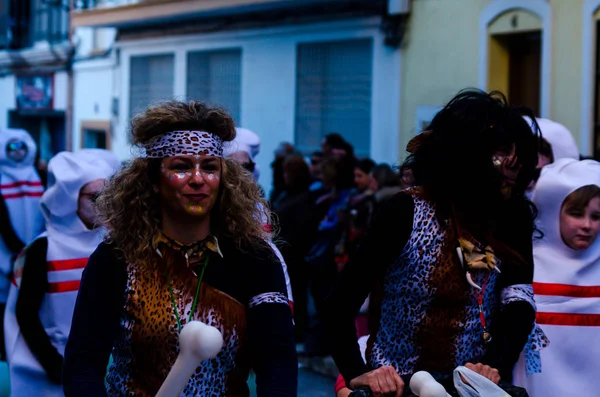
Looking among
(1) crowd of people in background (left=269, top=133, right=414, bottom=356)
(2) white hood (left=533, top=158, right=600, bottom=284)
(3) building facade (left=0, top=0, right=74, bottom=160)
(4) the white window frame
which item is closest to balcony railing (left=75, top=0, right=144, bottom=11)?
(3) building facade (left=0, top=0, right=74, bottom=160)

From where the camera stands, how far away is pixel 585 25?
10.5m

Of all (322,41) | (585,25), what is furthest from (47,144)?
(585,25)

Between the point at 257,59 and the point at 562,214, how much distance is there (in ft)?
39.9

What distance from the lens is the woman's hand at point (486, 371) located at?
11.7 ft

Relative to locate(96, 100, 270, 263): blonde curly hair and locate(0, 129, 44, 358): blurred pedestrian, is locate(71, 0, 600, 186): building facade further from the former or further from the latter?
locate(96, 100, 270, 263): blonde curly hair

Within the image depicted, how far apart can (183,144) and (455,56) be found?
31.3 ft

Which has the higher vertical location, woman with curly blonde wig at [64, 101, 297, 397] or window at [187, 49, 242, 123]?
window at [187, 49, 242, 123]

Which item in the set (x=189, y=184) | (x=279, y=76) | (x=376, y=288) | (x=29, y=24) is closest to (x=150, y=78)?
(x=279, y=76)

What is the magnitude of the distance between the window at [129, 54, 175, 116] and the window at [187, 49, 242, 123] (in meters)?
0.69

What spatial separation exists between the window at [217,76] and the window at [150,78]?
0.69 meters

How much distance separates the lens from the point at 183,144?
130 inches

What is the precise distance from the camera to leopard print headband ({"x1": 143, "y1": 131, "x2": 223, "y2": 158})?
3.31m

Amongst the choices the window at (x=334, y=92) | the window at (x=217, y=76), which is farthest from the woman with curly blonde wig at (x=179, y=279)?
the window at (x=217, y=76)

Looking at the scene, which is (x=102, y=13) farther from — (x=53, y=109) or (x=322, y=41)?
(x=322, y=41)
